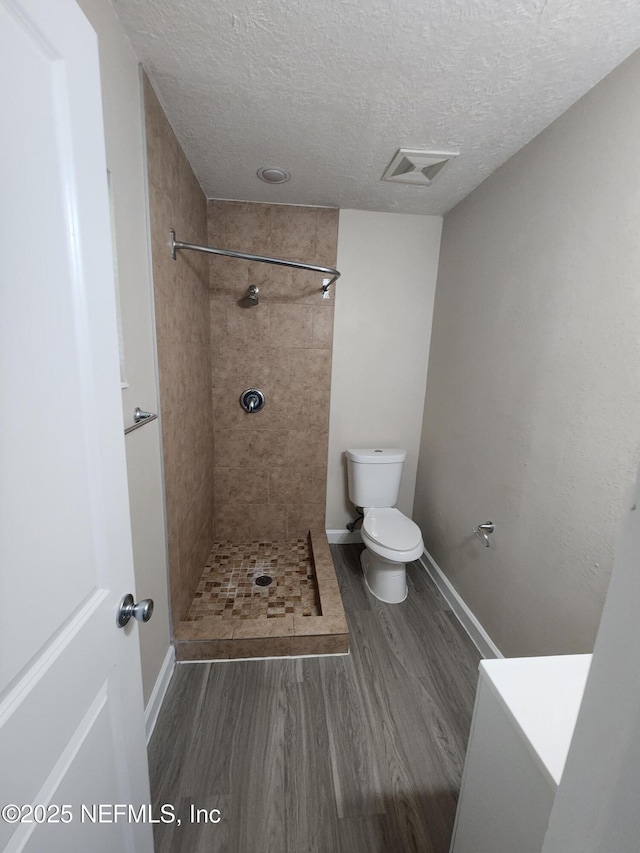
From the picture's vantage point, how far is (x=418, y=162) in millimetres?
1610

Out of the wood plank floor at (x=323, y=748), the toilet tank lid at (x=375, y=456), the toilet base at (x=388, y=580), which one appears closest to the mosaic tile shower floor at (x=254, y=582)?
the wood plank floor at (x=323, y=748)

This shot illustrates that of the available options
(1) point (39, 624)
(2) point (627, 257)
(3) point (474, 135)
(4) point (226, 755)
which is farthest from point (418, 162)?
(4) point (226, 755)

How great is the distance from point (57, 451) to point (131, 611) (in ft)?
1.34

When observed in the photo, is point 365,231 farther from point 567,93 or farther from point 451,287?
point 567,93

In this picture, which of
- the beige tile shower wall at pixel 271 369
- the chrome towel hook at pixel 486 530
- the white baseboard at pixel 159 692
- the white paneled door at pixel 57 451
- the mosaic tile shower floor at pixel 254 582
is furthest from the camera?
the beige tile shower wall at pixel 271 369

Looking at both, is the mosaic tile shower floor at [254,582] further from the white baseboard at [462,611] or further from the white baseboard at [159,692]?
the white baseboard at [462,611]

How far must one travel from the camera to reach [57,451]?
0.53m

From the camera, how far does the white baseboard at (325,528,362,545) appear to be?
2.67 metres

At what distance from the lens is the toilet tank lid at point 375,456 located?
2316 mm

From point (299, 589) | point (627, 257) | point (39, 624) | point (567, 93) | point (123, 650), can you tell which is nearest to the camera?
point (39, 624)

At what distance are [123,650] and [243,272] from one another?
6.81ft

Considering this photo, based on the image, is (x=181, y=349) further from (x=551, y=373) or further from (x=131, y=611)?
(x=551, y=373)

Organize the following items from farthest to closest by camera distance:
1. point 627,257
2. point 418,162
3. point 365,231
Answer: point 365,231, point 418,162, point 627,257

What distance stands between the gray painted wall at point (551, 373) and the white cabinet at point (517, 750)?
0.49 meters
